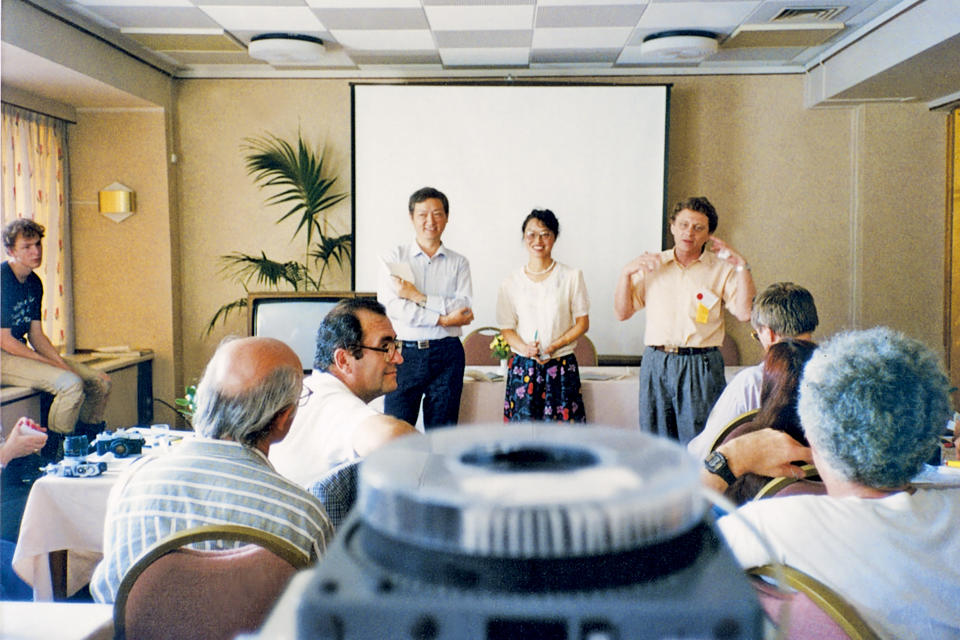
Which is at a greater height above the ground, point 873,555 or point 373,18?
point 373,18

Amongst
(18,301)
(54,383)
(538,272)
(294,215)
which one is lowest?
(54,383)

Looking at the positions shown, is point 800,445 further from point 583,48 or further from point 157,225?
point 157,225

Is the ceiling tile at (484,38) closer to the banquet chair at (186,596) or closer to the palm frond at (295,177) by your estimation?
A: the palm frond at (295,177)

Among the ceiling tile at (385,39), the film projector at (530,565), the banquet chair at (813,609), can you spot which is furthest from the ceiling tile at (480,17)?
the film projector at (530,565)

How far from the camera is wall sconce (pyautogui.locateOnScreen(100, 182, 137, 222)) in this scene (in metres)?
5.08

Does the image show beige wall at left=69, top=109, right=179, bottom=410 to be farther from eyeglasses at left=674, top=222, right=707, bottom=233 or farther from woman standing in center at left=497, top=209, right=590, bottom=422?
eyeglasses at left=674, top=222, right=707, bottom=233

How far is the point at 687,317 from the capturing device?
329cm

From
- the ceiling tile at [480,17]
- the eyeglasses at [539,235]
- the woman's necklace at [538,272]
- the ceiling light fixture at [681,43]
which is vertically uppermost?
the ceiling tile at [480,17]

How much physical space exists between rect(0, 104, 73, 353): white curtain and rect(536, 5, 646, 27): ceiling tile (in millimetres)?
3127

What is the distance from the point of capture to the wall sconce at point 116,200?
16.7 feet

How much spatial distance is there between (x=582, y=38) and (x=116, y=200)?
3.20m

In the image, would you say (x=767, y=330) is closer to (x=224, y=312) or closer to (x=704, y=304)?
(x=704, y=304)

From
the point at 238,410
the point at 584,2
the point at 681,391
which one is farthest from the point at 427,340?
the point at 238,410

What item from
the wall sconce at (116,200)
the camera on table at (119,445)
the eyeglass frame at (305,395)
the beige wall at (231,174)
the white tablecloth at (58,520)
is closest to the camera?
the eyeglass frame at (305,395)
